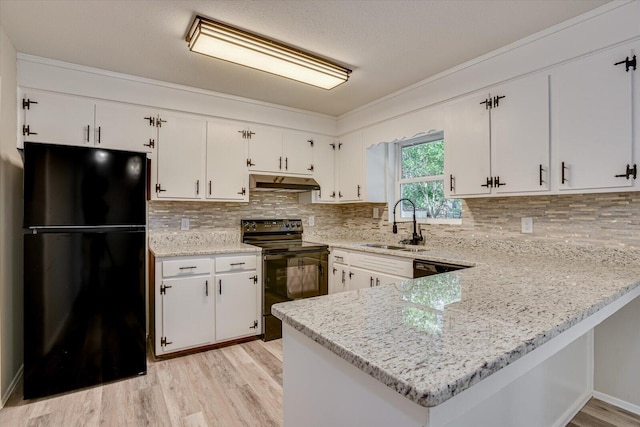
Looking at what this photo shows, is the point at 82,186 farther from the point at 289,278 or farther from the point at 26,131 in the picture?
the point at 289,278

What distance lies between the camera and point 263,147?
3422 mm

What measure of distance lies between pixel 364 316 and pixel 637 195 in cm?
199

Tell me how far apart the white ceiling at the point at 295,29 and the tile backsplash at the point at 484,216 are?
1136mm

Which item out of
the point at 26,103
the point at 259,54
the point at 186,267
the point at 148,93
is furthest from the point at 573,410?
the point at 26,103

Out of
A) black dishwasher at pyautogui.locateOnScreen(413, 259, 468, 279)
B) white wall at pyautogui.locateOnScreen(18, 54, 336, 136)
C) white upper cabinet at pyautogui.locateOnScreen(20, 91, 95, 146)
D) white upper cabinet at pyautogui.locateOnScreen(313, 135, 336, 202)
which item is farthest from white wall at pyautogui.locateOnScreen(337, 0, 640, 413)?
white upper cabinet at pyautogui.locateOnScreen(20, 91, 95, 146)

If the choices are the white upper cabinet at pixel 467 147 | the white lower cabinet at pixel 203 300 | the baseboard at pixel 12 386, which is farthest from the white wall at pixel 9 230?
the white upper cabinet at pixel 467 147

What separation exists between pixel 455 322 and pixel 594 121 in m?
1.73

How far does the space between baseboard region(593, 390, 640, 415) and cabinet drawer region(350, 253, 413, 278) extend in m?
1.32

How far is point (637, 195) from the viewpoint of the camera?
1917mm

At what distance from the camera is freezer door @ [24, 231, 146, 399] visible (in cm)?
207

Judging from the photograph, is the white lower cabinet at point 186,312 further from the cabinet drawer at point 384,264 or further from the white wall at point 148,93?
the white wall at point 148,93

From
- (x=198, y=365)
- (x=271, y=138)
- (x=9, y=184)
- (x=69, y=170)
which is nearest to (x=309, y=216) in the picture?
(x=271, y=138)

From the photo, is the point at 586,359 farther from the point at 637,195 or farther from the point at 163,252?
the point at 163,252

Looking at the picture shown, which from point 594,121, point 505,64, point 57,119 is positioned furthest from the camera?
point 57,119
